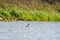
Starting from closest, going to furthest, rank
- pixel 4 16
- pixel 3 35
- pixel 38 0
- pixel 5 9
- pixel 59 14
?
pixel 3 35, pixel 4 16, pixel 5 9, pixel 59 14, pixel 38 0

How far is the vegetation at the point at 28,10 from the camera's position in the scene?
78.4 metres

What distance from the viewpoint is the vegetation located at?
7838 cm

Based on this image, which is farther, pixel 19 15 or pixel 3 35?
pixel 19 15

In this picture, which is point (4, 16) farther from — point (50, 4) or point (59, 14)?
point (50, 4)

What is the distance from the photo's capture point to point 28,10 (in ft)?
293

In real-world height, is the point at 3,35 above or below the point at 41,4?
above

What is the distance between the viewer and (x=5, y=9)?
82.1m

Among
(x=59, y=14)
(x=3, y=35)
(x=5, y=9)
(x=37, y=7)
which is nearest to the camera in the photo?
(x=3, y=35)

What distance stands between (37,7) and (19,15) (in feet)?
62.5

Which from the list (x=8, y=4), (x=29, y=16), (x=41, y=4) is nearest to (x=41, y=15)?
(x=29, y=16)

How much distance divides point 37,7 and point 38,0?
726cm

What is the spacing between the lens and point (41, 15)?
276 feet

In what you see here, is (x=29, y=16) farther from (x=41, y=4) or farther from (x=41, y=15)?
(x=41, y=4)

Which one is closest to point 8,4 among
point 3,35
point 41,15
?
point 41,15
